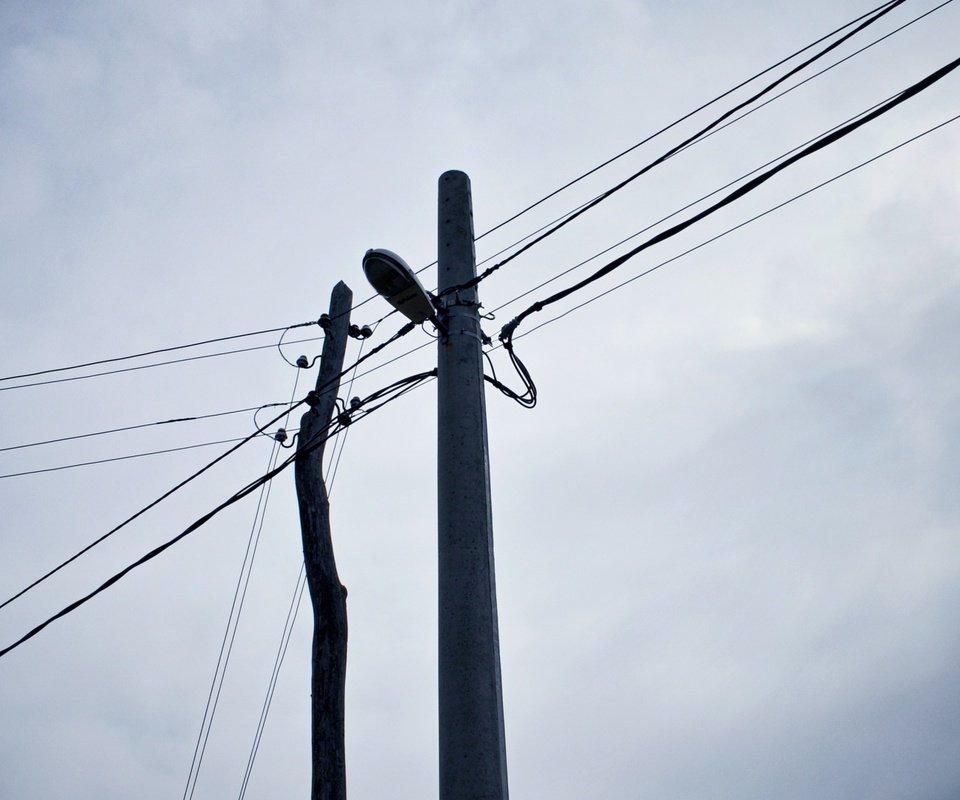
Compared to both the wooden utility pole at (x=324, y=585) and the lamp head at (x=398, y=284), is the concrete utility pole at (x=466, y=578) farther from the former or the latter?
the wooden utility pole at (x=324, y=585)

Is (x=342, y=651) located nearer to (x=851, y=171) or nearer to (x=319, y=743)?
(x=319, y=743)

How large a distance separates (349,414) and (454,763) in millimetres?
4620

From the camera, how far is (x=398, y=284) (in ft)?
16.0

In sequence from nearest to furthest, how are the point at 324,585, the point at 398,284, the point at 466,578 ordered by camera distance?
the point at 466,578 → the point at 398,284 → the point at 324,585

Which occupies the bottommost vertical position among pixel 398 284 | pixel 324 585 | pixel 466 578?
pixel 466 578

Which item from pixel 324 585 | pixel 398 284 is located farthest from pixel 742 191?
pixel 324 585

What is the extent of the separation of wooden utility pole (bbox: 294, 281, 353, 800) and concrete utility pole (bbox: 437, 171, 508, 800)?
335cm

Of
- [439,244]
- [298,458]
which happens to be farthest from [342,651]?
[439,244]

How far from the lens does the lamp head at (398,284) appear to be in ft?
15.5

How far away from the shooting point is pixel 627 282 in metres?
6.34

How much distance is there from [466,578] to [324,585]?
3843 mm

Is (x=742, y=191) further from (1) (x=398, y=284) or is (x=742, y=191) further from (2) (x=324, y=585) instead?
(2) (x=324, y=585)

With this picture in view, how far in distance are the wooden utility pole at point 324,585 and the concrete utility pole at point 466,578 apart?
335 cm

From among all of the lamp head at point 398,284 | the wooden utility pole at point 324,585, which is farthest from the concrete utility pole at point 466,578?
the wooden utility pole at point 324,585
